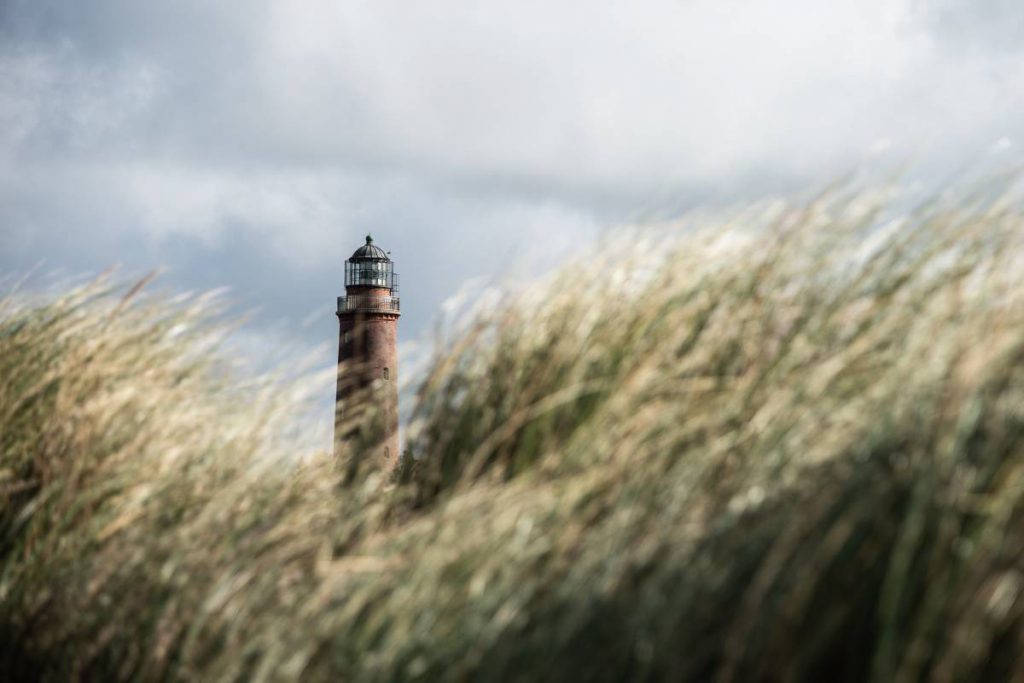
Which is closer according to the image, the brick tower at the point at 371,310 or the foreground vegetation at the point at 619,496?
the foreground vegetation at the point at 619,496

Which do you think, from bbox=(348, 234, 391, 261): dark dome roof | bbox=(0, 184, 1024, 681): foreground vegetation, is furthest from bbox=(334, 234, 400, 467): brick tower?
bbox=(0, 184, 1024, 681): foreground vegetation

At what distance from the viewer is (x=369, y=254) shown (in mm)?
28469

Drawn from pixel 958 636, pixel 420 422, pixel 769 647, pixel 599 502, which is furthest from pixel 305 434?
pixel 958 636

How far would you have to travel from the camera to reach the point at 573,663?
242cm

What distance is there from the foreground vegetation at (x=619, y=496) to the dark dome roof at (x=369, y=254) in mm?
24035

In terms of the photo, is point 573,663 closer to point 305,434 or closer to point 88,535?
point 88,535

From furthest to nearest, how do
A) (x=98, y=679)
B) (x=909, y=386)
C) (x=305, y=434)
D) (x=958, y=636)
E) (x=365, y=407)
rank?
1. (x=305, y=434)
2. (x=365, y=407)
3. (x=98, y=679)
4. (x=909, y=386)
5. (x=958, y=636)

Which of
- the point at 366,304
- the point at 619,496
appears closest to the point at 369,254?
the point at 366,304

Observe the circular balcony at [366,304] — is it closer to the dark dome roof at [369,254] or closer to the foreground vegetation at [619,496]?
the dark dome roof at [369,254]

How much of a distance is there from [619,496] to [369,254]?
26176 mm

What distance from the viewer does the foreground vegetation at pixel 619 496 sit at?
2330 millimetres

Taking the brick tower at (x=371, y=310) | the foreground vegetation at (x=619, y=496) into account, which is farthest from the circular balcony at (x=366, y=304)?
the foreground vegetation at (x=619, y=496)

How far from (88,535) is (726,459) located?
209 centimetres

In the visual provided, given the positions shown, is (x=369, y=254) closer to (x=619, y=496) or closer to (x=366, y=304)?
(x=366, y=304)
